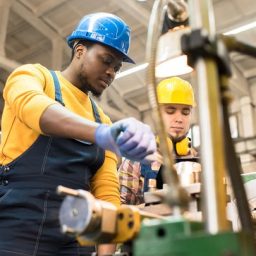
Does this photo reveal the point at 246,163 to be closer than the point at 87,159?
No

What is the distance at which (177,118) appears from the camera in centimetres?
228

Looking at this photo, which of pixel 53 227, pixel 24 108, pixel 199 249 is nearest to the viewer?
pixel 199 249

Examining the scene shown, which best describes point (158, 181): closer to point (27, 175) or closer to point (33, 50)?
point (27, 175)

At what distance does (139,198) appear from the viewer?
1975 millimetres

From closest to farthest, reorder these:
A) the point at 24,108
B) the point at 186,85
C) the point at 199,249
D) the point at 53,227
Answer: the point at 199,249, the point at 24,108, the point at 53,227, the point at 186,85

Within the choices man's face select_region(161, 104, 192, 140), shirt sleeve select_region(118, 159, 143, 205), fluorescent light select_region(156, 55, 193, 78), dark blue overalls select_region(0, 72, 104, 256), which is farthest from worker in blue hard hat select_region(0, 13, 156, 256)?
man's face select_region(161, 104, 192, 140)

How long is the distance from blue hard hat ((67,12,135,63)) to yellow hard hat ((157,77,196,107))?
73cm

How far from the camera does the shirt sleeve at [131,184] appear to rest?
194 centimetres

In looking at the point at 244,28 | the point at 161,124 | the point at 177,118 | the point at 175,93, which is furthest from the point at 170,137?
the point at 244,28

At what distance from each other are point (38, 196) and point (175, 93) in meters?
1.37

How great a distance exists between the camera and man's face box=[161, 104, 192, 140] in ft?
7.28

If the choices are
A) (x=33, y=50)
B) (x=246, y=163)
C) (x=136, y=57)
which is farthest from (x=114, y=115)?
(x=246, y=163)

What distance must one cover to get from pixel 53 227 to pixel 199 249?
30.1 inches

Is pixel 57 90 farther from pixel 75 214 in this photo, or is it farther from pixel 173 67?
pixel 75 214
